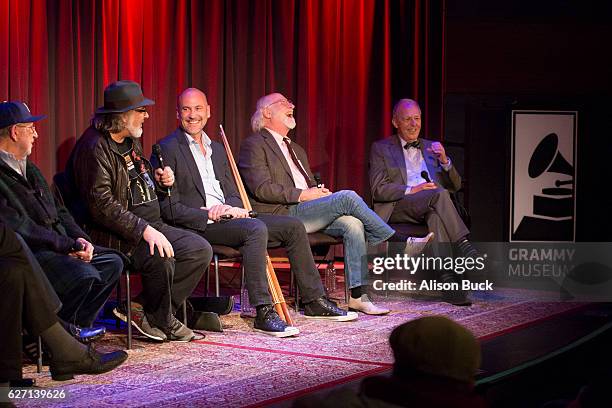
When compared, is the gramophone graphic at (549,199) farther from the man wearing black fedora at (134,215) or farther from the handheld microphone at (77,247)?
the handheld microphone at (77,247)

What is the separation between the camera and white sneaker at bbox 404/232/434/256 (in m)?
5.59

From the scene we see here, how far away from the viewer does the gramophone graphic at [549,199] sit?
23.2 ft

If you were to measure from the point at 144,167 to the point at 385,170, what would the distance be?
6.41 feet

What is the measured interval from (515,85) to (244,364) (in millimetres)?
4353

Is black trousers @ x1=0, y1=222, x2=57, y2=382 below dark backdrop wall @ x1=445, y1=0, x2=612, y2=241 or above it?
below

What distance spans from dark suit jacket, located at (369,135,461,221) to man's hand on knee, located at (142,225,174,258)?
1.91 metres

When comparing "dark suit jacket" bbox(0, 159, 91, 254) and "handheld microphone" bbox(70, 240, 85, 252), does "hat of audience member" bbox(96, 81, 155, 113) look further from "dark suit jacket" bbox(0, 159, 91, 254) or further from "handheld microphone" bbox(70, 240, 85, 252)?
"handheld microphone" bbox(70, 240, 85, 252)

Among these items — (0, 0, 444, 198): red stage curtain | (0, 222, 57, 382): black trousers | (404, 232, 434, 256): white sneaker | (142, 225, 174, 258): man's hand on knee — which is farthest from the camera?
(404, 232, 434, 256): white sneaker

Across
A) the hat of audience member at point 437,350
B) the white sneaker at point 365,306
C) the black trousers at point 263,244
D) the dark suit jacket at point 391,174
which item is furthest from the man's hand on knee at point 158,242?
the hat of audience member at point 437,350

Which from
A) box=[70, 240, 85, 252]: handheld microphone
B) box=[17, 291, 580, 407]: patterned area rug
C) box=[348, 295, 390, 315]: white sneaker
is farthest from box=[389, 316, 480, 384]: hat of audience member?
box=[348, 295, 390, 315]: white sneaker

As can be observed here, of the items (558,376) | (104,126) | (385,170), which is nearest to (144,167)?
(104,126)

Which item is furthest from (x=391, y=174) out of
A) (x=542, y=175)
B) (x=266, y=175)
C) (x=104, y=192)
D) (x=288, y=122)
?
(x=104, y=192)

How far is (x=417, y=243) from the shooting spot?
5.62 metres

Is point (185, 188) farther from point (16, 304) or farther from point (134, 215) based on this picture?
point (16, 304)
